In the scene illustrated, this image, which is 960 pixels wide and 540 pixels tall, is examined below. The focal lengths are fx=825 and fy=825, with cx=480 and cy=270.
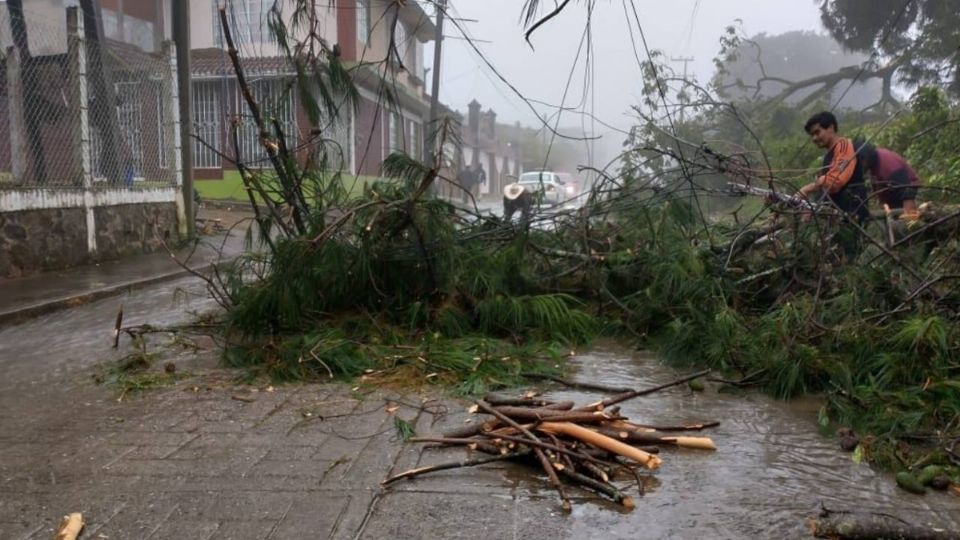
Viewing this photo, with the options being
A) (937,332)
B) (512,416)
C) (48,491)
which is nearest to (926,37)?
(937,332)

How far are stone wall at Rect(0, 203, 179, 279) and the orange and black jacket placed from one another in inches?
328

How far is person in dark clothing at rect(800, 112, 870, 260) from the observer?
5965 millimetres

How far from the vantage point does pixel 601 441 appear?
3.54m

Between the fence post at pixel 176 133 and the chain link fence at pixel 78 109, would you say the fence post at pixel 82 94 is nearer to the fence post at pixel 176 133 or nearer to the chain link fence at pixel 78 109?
the chain link fence at pixel 78 109

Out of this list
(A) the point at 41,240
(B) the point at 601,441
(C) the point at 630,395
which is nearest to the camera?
(B) the point at 601,441

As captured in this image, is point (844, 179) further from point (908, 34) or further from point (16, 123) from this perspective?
point (908, 34)

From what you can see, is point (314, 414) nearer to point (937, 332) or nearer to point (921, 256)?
point (937, 332)

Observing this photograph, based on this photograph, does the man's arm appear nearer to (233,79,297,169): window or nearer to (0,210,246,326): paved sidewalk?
(233,79,297,169): window

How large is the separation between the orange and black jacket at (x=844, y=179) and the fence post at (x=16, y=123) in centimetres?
847

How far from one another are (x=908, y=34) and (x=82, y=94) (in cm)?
1861

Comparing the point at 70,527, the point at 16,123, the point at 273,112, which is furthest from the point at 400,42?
the point at 16,123

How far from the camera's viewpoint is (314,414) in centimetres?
441

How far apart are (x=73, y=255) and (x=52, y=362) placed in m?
4.88

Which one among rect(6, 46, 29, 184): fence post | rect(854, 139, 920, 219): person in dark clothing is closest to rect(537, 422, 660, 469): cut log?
rect(854, 139, 920, 219): person in dark clothing
